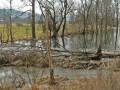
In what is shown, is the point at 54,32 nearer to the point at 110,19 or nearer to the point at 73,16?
the point at 73,16

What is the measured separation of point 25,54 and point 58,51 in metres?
4.25

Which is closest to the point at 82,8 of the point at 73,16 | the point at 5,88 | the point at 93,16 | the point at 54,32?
the point at 73,16

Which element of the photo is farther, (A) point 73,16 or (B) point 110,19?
(B) point 110,19

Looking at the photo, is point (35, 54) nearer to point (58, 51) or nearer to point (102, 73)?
point (58, 51)

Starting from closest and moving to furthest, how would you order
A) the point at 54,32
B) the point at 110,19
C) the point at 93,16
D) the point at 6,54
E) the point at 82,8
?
1. the point at 6,54
2. the point at 54,32
3. the point at 82,8
4. the point at 93,16
5. the point at 110,19

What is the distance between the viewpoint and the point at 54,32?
2124 inches

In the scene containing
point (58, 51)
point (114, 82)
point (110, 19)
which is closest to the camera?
point (114, 82)

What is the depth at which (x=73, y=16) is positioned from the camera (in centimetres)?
7506

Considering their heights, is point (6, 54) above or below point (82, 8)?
below

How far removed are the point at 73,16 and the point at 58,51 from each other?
49861 mm

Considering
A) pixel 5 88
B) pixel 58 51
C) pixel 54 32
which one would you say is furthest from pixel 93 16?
pixel 5 88

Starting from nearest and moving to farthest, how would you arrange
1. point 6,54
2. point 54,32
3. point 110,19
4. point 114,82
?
point 114,82 < point 6,54 < point 54,32 < point 110,19

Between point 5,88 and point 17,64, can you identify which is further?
point 17,64

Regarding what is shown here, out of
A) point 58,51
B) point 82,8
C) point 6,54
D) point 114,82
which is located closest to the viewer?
point 114,82
